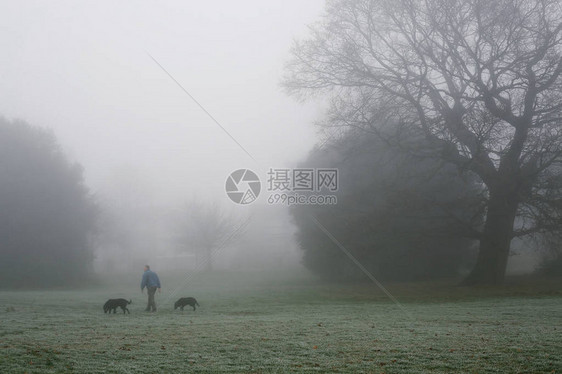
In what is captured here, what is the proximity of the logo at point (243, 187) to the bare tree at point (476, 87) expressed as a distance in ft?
15.4

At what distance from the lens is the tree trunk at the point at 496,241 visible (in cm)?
2475

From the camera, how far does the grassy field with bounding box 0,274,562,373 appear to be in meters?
8.20

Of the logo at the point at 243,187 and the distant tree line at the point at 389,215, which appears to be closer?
the distant tree line at the point at 389,215

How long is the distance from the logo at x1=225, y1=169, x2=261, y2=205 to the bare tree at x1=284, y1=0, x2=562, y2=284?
468 cm

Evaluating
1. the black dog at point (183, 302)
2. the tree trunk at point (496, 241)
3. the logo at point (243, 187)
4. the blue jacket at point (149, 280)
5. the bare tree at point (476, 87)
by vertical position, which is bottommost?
the black dog at point (183, 302)

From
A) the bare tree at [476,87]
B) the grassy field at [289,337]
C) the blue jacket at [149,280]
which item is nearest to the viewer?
the grassy field at [289,337]

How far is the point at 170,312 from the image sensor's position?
675 inches

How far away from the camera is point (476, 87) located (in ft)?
80.6

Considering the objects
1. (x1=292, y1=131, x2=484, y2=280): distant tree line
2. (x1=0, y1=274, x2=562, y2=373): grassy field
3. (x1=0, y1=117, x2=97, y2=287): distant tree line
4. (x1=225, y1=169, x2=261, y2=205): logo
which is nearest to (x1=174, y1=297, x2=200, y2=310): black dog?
(x1=0, y1=274, x2=562, y2=373): grassy field

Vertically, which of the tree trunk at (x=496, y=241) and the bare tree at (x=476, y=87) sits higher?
the bare tree at (x=476, y=87)

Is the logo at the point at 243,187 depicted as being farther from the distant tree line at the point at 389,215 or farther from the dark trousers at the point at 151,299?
the dark trousers at the point at 151,299

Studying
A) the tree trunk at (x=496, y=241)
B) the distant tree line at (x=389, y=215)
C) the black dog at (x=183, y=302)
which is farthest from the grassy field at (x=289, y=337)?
the distant tree line at (x=389, y=215)

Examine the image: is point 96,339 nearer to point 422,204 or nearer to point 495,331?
point 495,331

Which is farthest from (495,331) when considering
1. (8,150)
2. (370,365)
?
(8,150)
